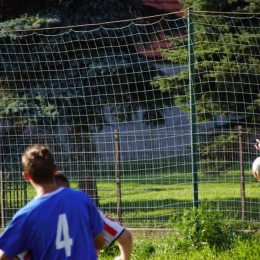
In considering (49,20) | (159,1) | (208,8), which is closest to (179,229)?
(49,20)

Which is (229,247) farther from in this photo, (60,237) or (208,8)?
(208,8)

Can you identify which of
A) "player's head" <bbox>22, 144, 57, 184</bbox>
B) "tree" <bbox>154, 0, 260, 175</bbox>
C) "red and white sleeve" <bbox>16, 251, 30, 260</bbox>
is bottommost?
"red and white sleeve" <bbox>16, 251, 30, 260</bbox>

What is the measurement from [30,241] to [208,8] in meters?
12.0

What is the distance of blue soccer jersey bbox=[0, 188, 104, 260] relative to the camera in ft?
13.2

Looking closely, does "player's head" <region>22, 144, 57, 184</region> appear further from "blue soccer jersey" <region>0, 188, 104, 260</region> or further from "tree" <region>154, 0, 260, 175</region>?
"tree" <region>154, 0, 260, 175</region>

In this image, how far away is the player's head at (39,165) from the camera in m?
3.99

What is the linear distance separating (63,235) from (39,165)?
41 centimetres

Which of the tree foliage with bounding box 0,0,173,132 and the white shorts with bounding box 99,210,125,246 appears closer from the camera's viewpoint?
the white shorts with bounding box 99,210,125,246

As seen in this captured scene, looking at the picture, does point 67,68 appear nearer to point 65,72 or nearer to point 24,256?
point 65,72

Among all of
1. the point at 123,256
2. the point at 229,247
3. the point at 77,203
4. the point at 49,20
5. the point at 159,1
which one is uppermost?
the point at 159,1

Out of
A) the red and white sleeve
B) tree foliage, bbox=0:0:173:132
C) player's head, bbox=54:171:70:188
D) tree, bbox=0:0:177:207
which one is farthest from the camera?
tree foliage, bbox=0:0:173:132

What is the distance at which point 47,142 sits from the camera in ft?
34.6

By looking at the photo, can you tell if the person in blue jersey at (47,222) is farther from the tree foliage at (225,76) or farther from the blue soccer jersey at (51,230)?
the tree foliage at (225,76)

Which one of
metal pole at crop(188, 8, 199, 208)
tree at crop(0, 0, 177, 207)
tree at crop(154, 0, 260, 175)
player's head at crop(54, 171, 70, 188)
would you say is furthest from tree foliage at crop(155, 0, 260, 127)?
player's head at crop(54, 171, 70, 188)
